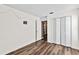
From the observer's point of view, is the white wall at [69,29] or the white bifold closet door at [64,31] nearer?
the white wall at [69,29]

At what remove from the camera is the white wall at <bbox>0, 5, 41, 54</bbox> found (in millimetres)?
3143

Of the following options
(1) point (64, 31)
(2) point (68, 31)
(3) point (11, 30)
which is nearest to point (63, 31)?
(1) point (64, 31)

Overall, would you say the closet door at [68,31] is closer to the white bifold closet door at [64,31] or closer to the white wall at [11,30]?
the white bifold closet door at [64,31]

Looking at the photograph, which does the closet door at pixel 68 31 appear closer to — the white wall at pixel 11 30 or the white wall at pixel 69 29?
the white wall at pixel 69 29

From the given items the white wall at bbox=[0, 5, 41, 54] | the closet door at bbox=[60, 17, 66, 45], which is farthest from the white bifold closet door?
the white wall at bbox=[0, 5, 41, 54]

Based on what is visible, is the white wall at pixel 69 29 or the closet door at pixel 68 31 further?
the closet door at pixel 68 31

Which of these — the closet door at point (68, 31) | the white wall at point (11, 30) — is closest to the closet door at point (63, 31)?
the closet door at point (68, 31)

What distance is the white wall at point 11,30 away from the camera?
124 inches

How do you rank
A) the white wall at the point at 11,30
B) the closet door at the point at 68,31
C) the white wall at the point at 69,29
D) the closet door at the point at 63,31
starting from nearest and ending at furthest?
1. the white wall at the point at 11,30
2. the white wall at the point at 69,29
3. the closet door at the point at 68,31
4. the closet door at the point at 63,31

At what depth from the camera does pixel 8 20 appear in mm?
3400

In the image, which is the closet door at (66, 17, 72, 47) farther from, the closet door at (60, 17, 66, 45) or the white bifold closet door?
the closet door at (60, 17, 66, 45)

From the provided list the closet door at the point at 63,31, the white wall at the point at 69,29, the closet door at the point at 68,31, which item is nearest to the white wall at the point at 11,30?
the white wall at the point at 69,29

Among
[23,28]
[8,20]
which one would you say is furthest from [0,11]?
[23,28]

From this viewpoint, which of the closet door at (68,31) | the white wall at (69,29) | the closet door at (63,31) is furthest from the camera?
the closet door at (63,31)
